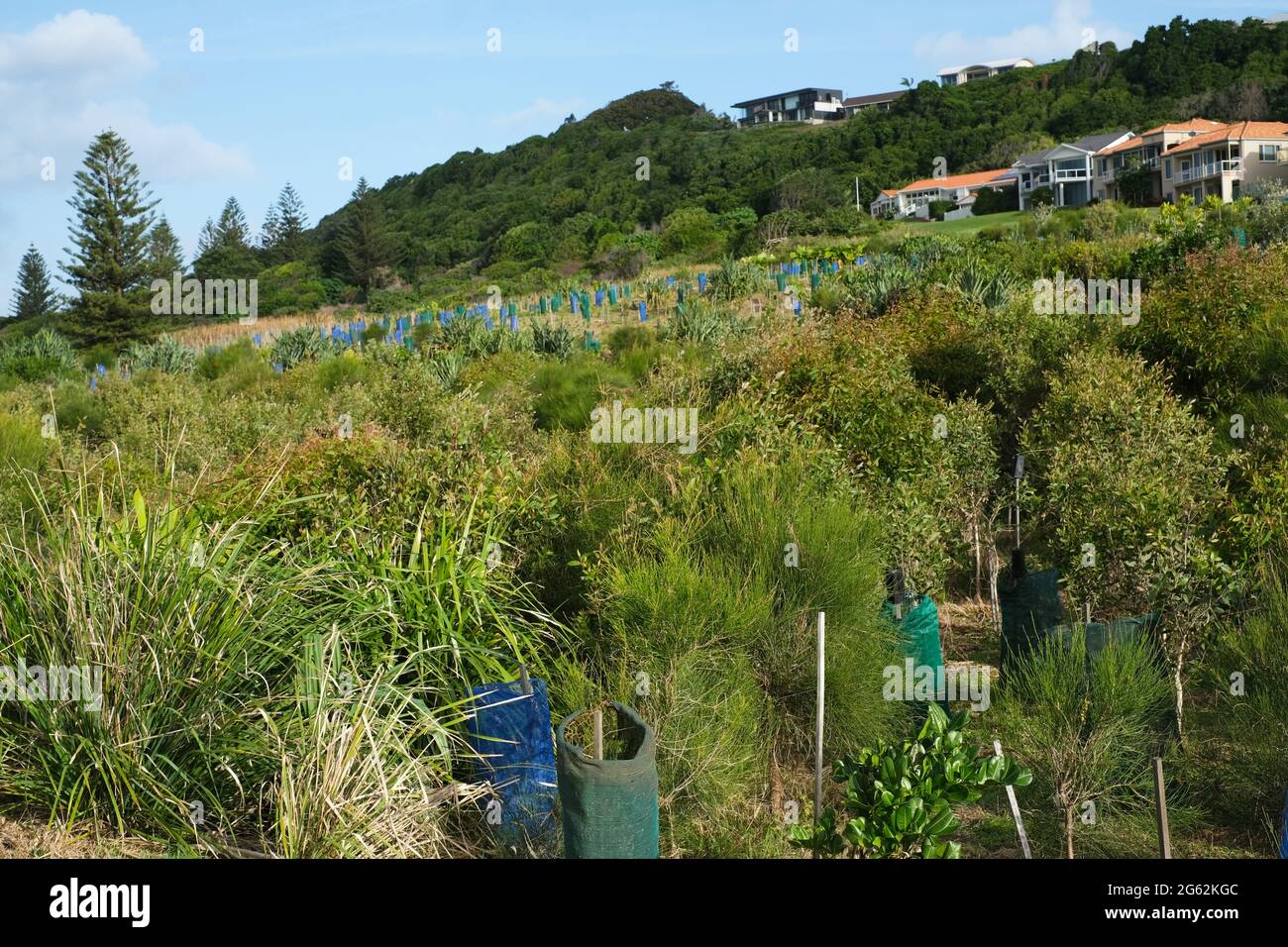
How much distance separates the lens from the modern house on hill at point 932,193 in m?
56.5

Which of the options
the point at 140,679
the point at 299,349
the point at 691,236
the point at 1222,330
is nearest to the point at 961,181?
the point at 691,236

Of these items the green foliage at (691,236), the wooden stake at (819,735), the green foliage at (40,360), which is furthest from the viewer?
the green foliage at (691,236)

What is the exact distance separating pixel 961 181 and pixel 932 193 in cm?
149

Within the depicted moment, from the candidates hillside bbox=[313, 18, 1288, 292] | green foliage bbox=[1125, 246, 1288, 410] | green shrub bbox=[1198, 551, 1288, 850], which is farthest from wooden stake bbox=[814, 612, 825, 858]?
hillside bbox=[313, 18, 1288, 292]

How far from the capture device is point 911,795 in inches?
168

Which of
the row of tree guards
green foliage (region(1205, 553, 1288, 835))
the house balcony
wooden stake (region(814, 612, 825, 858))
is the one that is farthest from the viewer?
the house balcony

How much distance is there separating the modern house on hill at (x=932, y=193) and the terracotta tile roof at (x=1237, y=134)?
A: 26.8ft

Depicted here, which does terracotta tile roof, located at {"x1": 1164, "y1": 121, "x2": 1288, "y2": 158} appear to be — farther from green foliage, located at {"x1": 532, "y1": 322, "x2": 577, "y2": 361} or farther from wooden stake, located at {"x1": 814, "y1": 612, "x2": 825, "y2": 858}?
wooden stake, located at {"x1": 814, "y1": 612, "x2": 825, "y2": 858}

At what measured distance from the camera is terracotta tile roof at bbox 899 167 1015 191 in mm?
57656

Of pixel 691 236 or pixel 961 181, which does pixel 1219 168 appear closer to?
pixel 961 181

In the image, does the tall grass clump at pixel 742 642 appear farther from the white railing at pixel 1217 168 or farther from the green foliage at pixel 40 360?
the white railing at pixel 1217 168

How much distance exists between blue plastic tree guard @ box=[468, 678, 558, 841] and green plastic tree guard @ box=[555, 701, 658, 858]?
744 millimetres

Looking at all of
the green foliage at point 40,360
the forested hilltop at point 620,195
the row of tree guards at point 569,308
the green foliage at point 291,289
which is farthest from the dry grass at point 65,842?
the green foliage at point 291,289
